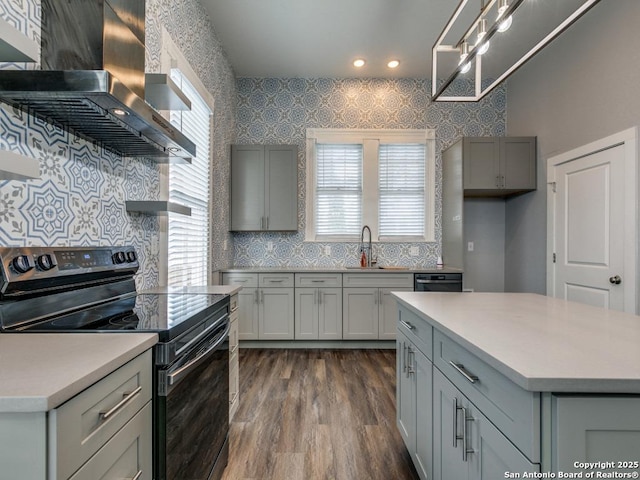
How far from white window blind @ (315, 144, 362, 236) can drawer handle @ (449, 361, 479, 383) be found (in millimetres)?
3304

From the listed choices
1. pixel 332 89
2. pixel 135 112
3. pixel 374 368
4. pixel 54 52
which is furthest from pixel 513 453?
pixel 332 89

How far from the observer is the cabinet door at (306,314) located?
3834 mm

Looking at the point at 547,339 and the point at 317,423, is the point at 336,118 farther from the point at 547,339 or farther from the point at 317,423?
the point at 547,339

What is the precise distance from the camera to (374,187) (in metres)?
4.44

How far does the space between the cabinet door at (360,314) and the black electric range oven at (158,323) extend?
229 centimetres

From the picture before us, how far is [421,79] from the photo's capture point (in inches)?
174

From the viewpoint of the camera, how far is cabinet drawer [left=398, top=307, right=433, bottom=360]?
1.48 metres

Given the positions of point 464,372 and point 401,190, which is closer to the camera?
point 464,372

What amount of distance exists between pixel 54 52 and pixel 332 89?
3591 mm

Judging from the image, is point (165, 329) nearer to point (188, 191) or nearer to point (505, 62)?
point (188, 191)

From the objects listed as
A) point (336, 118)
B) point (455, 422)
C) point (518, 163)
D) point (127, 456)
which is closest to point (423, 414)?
point (455, 422)

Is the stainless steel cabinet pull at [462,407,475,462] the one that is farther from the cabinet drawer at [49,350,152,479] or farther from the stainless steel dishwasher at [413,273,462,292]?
the stainless steel dishwasher at [413,273,462,292]

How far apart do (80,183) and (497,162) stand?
13.1 ft

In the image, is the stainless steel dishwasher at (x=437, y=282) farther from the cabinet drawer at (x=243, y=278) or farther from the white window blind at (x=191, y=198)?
the white window blind at (x=191, y=198)
